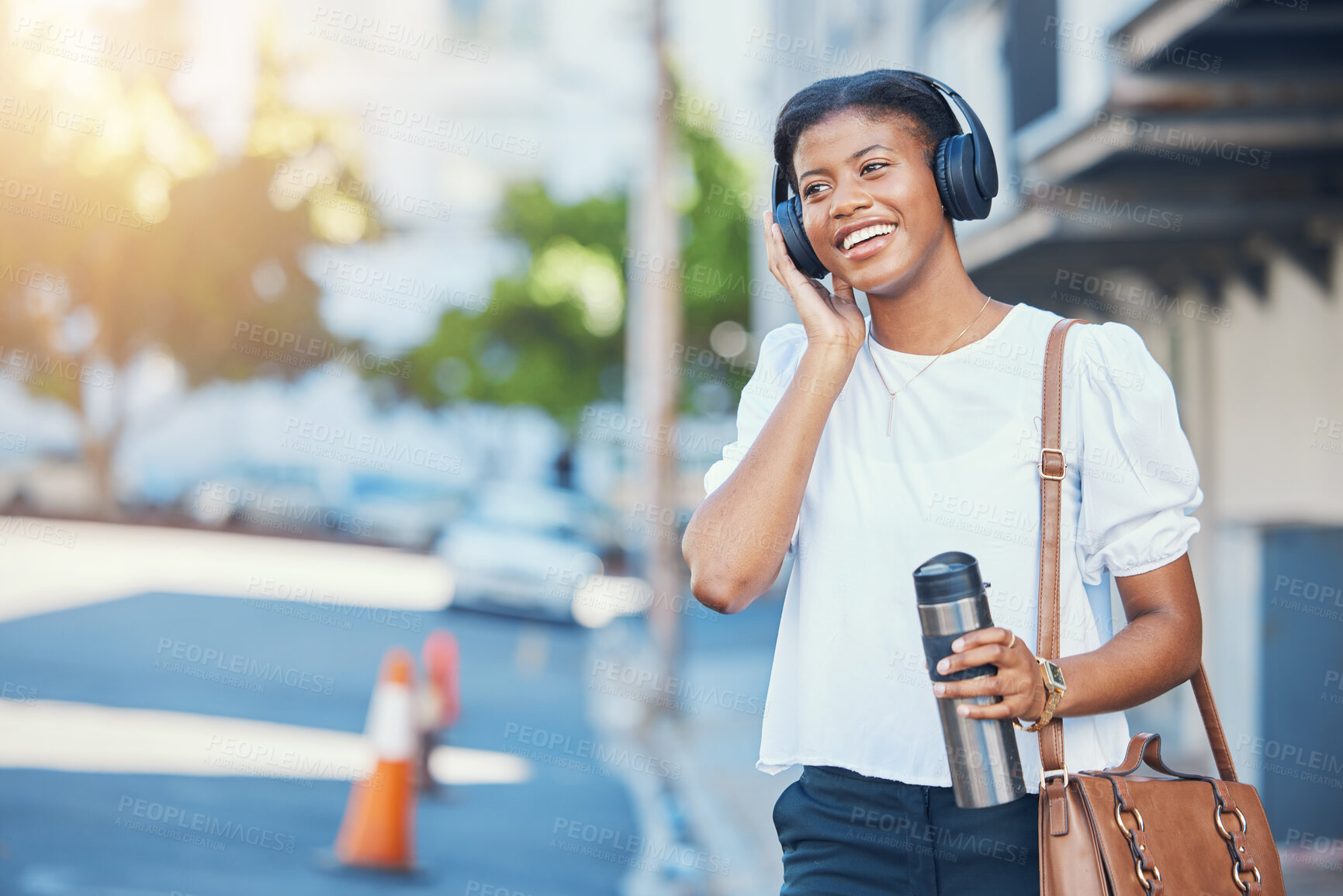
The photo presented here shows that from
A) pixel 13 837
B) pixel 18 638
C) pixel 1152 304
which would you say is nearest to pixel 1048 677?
pixel 13 837

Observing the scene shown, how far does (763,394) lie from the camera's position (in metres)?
2.10

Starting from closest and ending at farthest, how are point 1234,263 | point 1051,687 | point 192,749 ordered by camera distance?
point 1051,687
point 1234,263
point 192,749

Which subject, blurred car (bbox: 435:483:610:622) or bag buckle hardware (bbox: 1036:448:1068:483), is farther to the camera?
blurred car (bbox: 435:483:610:622)

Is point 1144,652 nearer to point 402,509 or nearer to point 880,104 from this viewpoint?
point 880,104

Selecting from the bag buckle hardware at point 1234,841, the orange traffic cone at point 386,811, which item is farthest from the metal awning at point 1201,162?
A: the orange traffic cone at point 386,811

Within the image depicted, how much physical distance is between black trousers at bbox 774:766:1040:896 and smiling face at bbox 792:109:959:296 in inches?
29.3

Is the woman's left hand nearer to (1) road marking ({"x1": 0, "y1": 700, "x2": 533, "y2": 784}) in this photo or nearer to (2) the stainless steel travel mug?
(2) the stainless steel travel mug

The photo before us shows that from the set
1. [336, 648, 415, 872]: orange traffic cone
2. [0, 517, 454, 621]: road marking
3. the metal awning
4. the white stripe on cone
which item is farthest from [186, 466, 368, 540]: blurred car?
[336, 648, 415, 872]: orange traffic cone

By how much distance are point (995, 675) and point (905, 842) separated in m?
0.37

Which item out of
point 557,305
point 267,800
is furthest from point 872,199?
point 557,305

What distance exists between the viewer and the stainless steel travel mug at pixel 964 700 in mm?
1574

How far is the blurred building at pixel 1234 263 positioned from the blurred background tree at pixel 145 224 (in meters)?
23.5

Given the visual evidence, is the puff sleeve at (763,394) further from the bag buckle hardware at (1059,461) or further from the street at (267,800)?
the street at (267,800)

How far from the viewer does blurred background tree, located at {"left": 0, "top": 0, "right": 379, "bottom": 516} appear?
27.8 metres
